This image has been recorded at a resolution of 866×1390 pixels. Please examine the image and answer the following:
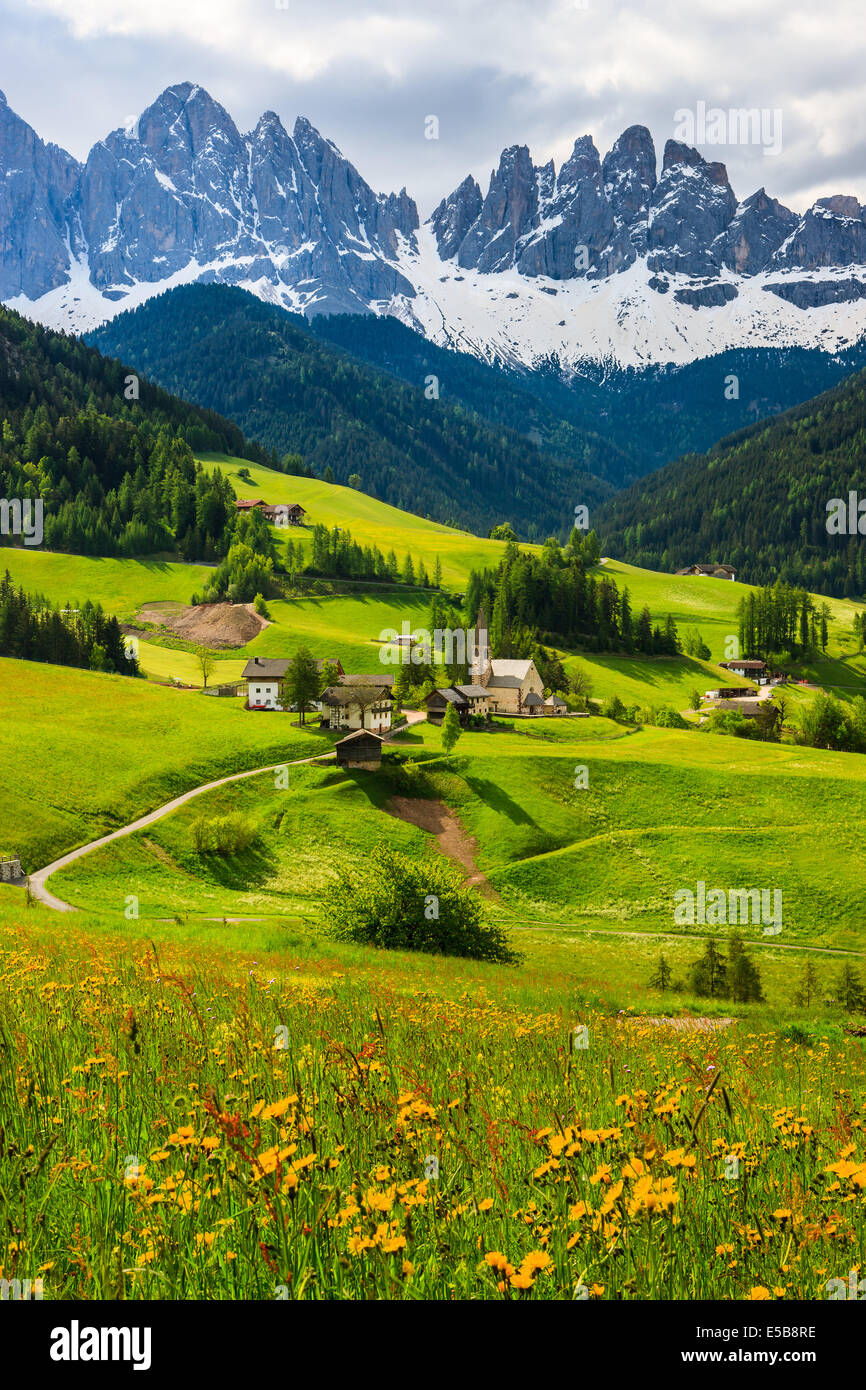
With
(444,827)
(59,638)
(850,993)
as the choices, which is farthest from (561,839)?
(59,638)

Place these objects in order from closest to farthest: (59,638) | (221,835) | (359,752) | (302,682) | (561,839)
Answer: (221,835) < (561,839) < (359,752) < (302,682) < (59,638)

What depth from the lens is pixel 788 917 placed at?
59750 millimetres

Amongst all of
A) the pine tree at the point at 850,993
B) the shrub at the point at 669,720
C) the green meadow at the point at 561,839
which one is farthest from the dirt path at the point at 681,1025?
the shrub at the point at 669,720

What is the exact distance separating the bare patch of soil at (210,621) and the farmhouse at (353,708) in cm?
5677

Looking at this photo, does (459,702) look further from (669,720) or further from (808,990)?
(808,990)

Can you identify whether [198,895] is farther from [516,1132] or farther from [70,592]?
[70,592]

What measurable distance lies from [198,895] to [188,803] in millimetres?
18074

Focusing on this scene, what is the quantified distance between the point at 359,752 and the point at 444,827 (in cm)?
1404

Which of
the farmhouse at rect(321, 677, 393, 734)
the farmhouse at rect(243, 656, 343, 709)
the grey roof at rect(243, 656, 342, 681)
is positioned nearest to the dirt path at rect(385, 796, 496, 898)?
the farmhouse at rect(321, 677, 393, 734)

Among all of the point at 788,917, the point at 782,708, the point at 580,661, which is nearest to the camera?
the point at 788,917

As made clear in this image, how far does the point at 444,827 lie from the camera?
7644 cm

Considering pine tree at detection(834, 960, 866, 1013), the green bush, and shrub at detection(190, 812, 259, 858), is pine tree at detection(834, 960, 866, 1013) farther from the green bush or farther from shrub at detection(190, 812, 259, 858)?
shrub at detection(190, 812, 259, 858)

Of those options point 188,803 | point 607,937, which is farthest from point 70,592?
point 607,937

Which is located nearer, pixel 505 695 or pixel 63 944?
pixel 63 944
